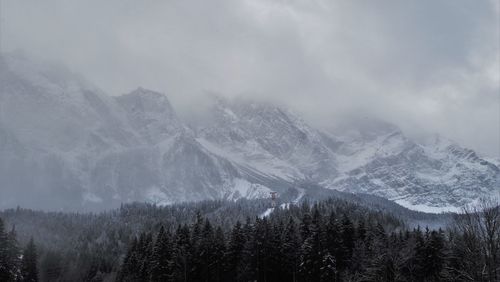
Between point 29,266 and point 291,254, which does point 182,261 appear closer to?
point 291,254

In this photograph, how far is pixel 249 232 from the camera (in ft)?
331

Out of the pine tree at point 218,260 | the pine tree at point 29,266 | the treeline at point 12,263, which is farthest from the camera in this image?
the pine tree at point 29,266

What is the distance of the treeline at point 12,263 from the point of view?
3713 inches

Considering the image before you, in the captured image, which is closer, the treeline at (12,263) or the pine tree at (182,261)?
the pine tree at (182,261)

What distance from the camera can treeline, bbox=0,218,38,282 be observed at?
94.3m

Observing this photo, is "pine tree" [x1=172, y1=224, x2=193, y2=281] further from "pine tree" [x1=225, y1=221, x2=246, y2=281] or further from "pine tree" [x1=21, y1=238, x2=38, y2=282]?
"pine tree" [x1=21, y1=238, x2=38, y2=282]

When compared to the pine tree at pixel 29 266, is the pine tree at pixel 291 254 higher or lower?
higher

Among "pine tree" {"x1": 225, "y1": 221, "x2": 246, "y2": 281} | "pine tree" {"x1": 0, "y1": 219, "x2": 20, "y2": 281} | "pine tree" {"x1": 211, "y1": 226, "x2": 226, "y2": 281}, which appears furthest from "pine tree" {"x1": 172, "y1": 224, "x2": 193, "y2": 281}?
"pine tree" {"x1": 0, "y1": 219, "x2": 20, "y2": 281}

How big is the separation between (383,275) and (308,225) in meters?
30.7

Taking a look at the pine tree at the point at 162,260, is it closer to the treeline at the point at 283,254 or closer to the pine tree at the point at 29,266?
the treeline at the point at 283,254

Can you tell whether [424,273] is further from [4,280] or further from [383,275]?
[4,280]

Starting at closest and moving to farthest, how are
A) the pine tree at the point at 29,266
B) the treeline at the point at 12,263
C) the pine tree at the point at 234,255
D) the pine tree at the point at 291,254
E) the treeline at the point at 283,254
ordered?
the treeline at the point at 283,254, the pine tree at the point at 291,254, the treeline at the point at 12,263, the pine tree at the point at 234,255, the pine tree at the point at 29,266

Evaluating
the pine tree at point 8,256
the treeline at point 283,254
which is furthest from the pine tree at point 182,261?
the pine tree at point 8,256

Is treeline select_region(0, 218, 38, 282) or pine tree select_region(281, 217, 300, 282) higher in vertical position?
pine tree select_region(281, 217, 300, 282)
